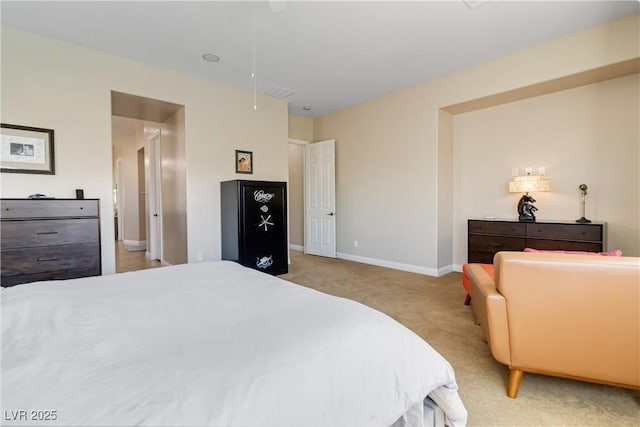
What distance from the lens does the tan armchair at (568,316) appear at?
136 centimetres

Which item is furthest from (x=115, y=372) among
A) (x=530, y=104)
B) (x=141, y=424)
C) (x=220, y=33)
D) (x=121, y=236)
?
(x=121, y=236)

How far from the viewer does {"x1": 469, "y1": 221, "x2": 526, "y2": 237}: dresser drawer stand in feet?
12.0

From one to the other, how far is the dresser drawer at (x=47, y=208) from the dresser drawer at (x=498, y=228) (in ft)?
14.7

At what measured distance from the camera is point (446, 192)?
4500 millimetres

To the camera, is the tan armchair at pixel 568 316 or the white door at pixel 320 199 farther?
the white door at pixel 320 199

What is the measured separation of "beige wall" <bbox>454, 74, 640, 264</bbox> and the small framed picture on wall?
3.24 meters

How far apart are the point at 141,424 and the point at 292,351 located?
0.39 m

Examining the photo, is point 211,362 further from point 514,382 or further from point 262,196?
point 262,196

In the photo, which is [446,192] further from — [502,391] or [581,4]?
[502,391]

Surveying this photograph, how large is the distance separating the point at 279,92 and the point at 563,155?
4.01m

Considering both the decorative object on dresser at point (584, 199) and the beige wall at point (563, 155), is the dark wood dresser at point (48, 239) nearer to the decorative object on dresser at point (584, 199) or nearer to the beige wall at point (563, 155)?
the beige wall at point (563, 155)

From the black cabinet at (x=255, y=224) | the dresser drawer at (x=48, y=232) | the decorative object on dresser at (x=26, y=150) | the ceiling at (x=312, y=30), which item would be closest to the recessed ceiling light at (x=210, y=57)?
the ceiling at (x=312, y=30)

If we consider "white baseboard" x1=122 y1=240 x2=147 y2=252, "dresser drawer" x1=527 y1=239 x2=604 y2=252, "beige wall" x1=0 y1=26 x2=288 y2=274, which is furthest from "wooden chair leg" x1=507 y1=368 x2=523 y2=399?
"white baseboard" x1=122 y1=240 x2=147 y2=252

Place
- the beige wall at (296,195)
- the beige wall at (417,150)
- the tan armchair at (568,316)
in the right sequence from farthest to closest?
the beige wall at (296,195) < the beige wall at (417,150) < the tan armchair at (568,316)
